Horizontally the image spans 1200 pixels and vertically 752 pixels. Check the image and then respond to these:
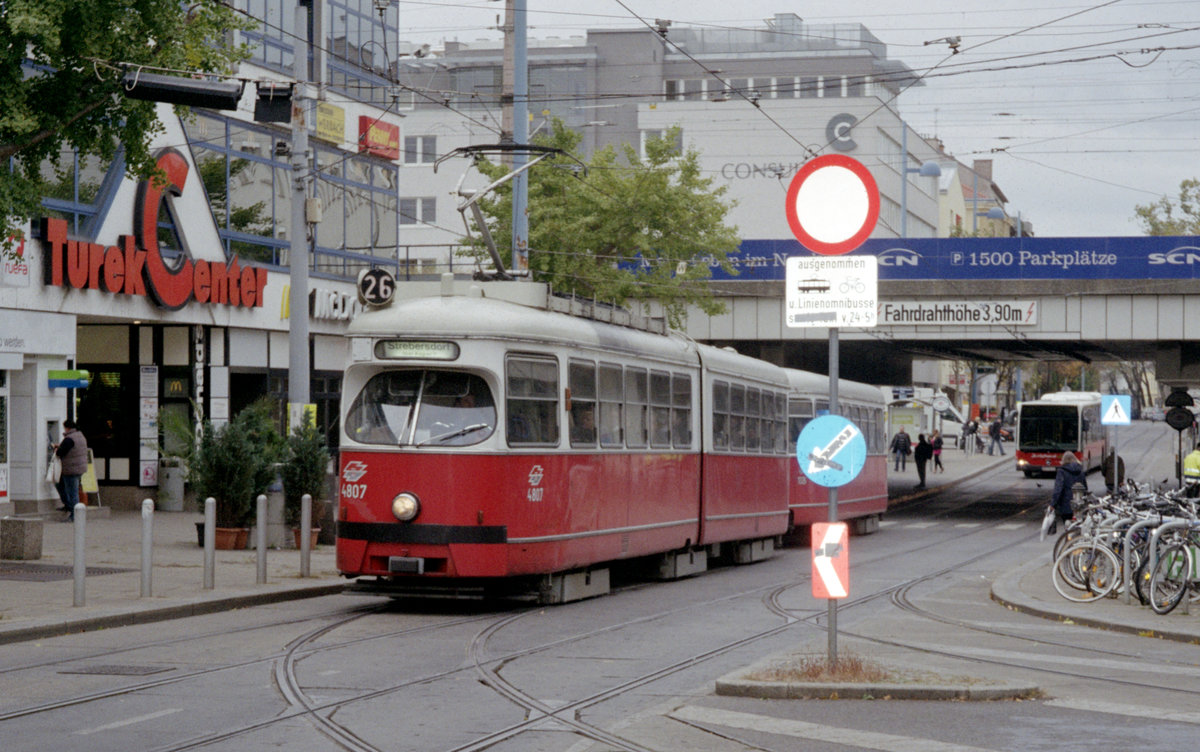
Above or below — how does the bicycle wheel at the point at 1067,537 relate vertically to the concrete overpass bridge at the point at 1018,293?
below

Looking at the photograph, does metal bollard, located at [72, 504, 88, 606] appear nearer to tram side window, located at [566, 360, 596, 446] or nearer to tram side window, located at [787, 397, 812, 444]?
tram side window, located at [566, 360, 596, 446]

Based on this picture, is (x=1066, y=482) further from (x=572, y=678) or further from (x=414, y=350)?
(x=572, y=678)

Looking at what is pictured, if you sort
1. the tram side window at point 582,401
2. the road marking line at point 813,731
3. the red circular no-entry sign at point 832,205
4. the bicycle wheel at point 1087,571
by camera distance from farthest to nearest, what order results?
the bicycle wheel at point 1087,571 < the tram side window at point 582,401 < the red circular no-entry sign at point 832,205 < the road marking line at point 813,731

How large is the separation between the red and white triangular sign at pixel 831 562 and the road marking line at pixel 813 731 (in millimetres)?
1165

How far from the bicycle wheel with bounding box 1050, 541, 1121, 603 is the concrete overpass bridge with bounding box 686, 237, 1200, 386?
21.1 meters

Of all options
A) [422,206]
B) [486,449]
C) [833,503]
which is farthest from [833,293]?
[422,206]

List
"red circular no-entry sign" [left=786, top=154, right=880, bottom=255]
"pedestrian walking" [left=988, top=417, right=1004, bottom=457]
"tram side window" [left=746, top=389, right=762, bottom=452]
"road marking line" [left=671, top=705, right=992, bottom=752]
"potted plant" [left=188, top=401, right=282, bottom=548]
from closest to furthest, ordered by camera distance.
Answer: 1. "road marking line" [left=671, top=705, right=992, bottom=752]
2. "red circular no-entry sign" [left=786, top=154, right=880, bottom=255]
3. "potted plant" [left=188, top=401, right=282, bottom=548]
4. "tram side window" [left=746, top=389, right=762, bottom=452]
5. "pedestrian walking" [left=988, top=417, right=1004, bottom=457]

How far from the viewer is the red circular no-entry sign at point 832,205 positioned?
10.6 meters

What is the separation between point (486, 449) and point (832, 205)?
559cm

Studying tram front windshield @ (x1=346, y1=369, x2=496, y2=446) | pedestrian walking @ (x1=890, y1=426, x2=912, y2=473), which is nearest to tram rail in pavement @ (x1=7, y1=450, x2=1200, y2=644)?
tram front windshield @ (x1=346, y1=369, x2=496, y2=446)

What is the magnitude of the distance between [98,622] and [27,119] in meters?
4.48

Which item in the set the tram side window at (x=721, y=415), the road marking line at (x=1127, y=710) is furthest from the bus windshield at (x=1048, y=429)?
the road marking line at (x=1127, y=710)

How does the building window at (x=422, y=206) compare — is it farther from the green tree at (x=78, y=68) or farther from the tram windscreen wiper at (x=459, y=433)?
the tram windscreen wiper at (x=459, y=433)

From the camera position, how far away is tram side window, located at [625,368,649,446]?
18.2m
